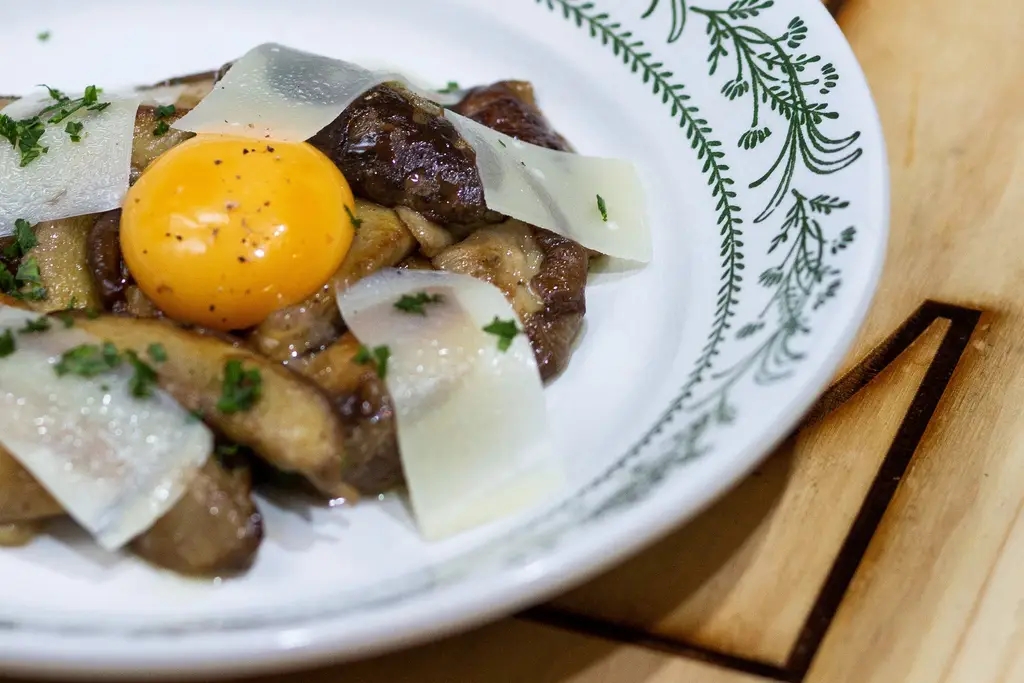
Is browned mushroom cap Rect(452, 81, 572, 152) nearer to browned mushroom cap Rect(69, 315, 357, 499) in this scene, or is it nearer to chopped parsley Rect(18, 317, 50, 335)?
browned mushroom cap Rect(69, 315, 357, 499)

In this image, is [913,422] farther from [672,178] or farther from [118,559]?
[118,559]

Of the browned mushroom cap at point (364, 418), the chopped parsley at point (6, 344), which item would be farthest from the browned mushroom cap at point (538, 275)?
the chopped parsley at point (6, 344)

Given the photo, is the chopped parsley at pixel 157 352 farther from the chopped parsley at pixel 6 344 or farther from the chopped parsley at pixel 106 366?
the chopped parsley at pixel 6 344

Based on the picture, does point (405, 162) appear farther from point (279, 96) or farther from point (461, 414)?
point (461, 414)

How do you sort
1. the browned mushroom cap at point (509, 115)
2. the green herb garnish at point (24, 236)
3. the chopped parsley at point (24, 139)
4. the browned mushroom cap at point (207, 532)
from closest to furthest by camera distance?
the browned mushroom cap at point (207, 532) → the green herb garnish at point (24, 236) → the chopped parsley at point (24, 139) → the browned mushroom cap at point (509, 115)

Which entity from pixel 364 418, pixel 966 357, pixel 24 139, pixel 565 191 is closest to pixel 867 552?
pixel 966 357

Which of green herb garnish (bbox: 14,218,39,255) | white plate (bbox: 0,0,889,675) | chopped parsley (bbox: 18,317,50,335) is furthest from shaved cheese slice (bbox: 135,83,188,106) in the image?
chopped parsley (bbox: 18,317,50,335)
